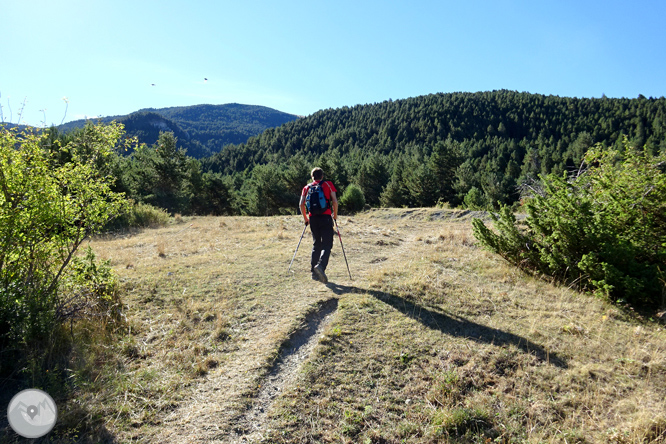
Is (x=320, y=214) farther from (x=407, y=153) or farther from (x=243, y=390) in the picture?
(x=407, y=153)

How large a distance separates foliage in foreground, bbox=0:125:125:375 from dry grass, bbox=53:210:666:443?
3.31 ft

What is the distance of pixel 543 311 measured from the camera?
5.96 meters

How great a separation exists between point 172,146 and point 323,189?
2934cm

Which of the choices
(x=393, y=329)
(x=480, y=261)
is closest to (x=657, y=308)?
(x=480, y=261)

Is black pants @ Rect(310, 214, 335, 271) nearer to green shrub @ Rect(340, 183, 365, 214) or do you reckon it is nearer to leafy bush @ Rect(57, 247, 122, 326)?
leafy bush @ Rect(57, 247, 122, 326)

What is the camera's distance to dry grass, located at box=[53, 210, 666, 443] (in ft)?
11.8

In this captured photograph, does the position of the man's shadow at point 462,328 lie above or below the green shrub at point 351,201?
below

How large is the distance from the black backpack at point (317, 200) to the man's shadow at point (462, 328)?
1.72m

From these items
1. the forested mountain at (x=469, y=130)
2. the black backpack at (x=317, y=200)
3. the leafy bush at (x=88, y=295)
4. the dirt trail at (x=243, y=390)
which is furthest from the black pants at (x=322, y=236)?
the forested mountain at (x=469, y=130)

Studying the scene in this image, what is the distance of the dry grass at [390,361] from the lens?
3.59 meters

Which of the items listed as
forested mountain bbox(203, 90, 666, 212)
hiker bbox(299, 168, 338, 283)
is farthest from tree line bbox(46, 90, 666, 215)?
hiker bbox(299, 168, 338, 283)

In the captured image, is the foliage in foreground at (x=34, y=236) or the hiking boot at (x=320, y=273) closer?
the foliage in foreground at (x=34, y=236)
